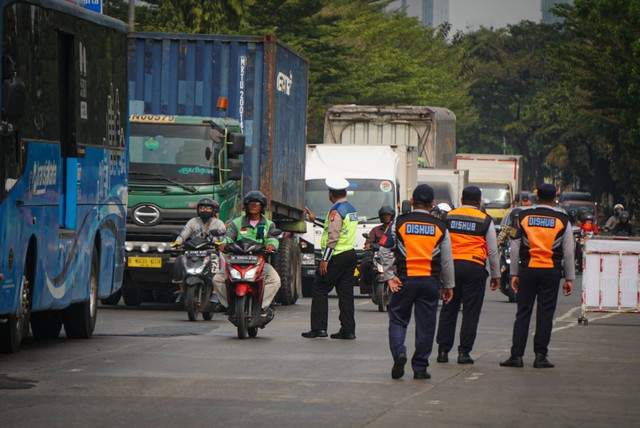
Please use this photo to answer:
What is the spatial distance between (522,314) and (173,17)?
111 feet

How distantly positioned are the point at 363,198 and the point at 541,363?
52.2 ft

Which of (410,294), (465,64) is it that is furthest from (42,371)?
(465,64)

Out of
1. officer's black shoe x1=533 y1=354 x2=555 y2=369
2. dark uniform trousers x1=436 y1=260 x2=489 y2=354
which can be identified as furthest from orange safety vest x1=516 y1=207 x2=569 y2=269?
officer's black shoe x1=533 y1=354 x2=555 y2=369

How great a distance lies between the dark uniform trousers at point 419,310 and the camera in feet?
44.2

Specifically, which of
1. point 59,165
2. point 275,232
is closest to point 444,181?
point 275,232

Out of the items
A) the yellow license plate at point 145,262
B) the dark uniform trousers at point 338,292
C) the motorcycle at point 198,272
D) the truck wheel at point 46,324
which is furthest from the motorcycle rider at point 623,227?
the truck wheel at point 46,324

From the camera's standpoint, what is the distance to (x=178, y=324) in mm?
20469

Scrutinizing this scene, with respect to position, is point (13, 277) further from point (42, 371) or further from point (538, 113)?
point (538, 113)

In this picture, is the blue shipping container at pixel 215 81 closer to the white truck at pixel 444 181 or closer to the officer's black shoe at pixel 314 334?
the officer's black shoe at pixel 314 334

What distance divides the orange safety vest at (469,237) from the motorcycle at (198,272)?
6219 millimetres

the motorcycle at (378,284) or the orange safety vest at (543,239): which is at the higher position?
the orange safety vest at (543,239)

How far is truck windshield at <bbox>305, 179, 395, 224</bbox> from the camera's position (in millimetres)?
30516

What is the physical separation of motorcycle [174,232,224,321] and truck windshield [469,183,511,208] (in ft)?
123

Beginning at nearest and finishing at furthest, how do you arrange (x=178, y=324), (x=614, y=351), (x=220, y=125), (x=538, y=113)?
(x=614, y=351)
(x=178, y=324)
(x=220, y=125)
(x=538, y=113)
